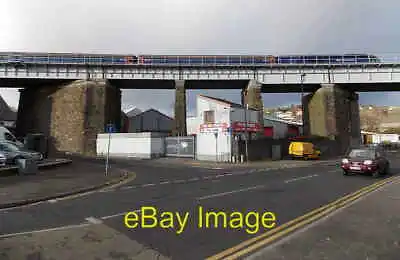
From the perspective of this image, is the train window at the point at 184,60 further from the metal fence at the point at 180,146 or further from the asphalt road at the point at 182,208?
the asphalt road at the point at 182,208

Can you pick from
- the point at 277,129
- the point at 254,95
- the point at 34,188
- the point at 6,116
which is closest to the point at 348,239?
the point at 34,188

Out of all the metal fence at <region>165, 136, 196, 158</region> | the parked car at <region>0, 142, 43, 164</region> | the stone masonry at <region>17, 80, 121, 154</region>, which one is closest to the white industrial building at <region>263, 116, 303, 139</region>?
the metal fence at <region>165, 136, 196, 158</region>

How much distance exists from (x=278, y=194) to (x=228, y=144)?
18701 mm

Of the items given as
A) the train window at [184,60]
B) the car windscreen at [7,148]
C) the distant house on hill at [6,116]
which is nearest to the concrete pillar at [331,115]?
the train window at [184,60]

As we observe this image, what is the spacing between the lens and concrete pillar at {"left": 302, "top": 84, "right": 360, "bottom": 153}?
4844 cm

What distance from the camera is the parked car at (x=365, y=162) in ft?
52.7

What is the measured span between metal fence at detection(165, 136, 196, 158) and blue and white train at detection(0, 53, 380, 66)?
1681 centimetres

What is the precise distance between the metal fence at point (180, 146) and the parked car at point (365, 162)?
18074 mm

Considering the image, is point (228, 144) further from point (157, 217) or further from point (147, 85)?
point (147, 85)

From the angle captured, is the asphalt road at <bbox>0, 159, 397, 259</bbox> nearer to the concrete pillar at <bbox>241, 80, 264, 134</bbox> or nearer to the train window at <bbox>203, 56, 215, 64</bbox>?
the concrete pillar at <bbox>241, 80, 264, 134</bbox>

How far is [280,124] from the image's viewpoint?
66062mm

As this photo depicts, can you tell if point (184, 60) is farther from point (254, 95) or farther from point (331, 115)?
point (331, 115)

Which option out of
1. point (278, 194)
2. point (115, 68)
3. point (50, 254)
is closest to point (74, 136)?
point (115, 68)

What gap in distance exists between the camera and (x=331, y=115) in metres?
48.8
